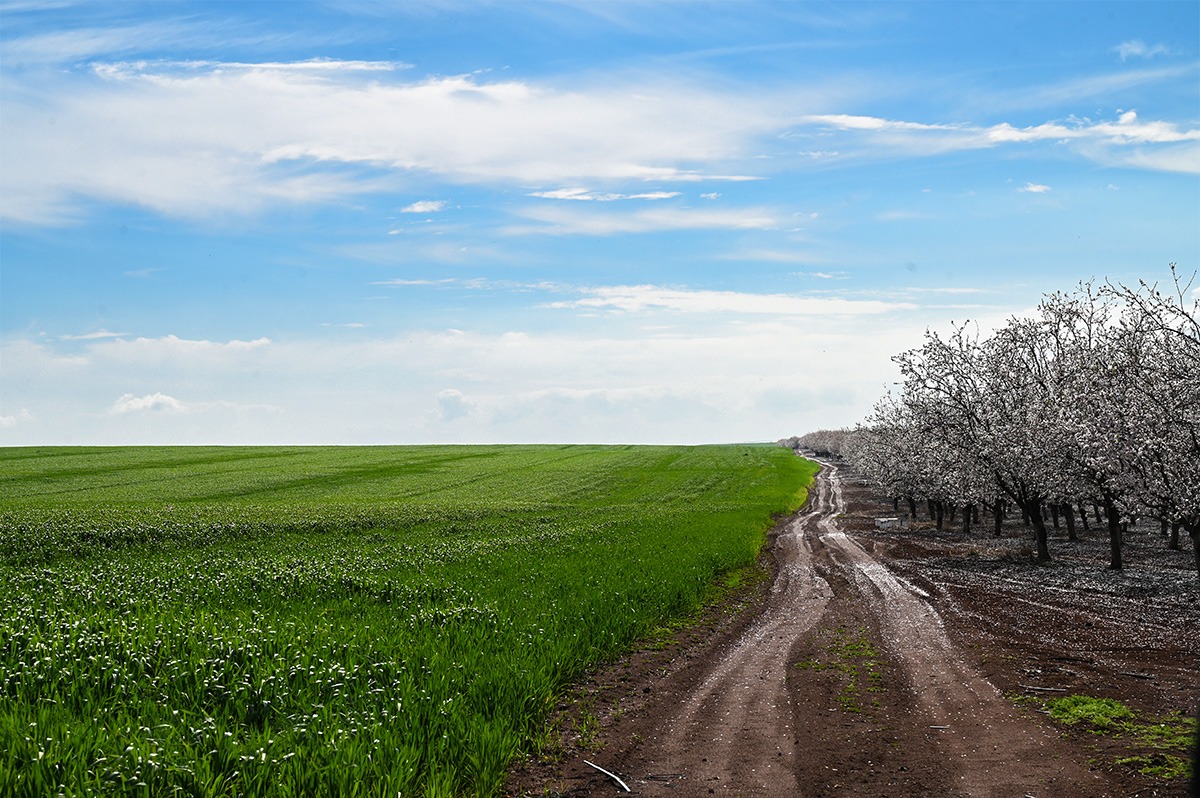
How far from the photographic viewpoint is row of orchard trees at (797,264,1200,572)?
1032 inches

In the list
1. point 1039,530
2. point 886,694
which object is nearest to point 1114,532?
point 1039,530

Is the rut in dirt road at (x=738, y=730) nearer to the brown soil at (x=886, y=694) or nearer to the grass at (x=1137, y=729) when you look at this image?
the brown soil at (x=886, y=694)

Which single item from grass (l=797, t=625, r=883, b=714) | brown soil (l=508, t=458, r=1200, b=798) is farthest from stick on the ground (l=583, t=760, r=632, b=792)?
grass (l=797, t=625, r=883, b=714)

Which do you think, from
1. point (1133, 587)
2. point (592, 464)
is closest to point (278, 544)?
point (1133, 587)

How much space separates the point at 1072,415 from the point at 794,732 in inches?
919

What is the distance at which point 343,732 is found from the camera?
10031 mm

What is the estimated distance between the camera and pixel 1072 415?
30.0 m

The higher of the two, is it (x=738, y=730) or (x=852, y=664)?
(x=738, y=730)

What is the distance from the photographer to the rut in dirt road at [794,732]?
1045 cm

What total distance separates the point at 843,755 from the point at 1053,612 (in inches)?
611

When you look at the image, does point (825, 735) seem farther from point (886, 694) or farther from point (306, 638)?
point (306, 638)

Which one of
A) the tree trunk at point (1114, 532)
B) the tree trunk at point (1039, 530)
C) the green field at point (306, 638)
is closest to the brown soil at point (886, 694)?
the green field at point (306, 638)

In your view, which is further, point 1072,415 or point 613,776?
point 1072,415

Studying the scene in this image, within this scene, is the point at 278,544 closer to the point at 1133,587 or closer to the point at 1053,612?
the point at 1053,612
